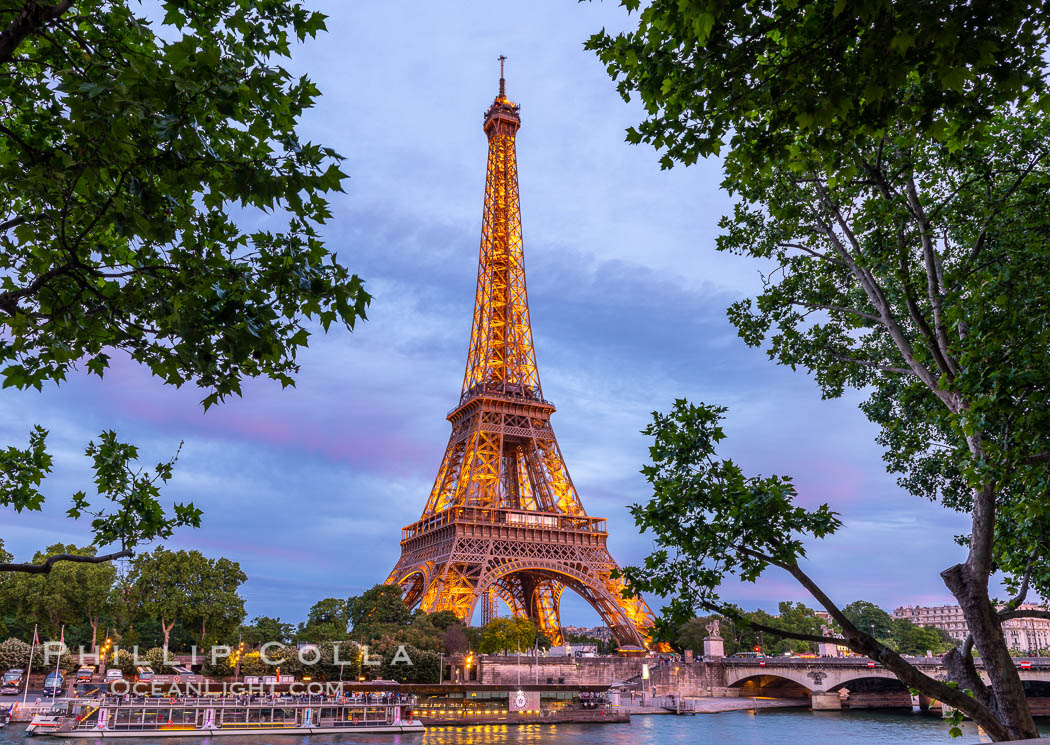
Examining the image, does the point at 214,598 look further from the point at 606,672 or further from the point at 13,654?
the point at 606,672

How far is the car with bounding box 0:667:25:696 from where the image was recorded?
55219 mm

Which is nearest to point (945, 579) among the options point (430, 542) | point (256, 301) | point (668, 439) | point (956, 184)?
point (668, 439)

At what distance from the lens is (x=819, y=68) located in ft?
19.2

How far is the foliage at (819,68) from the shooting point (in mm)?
5047

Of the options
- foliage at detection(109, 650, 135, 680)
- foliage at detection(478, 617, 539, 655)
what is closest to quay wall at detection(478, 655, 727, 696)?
foliage at detection(478, 617, 539, 655)

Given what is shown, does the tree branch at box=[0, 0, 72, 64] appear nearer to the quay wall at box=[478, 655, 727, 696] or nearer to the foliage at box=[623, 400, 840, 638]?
the foliage at box=[623, 400, 840, 638]

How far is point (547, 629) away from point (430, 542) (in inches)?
737

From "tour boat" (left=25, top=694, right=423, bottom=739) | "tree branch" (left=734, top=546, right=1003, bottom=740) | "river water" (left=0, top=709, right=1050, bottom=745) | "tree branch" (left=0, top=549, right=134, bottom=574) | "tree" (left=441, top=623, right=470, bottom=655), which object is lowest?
"river water" (left=0, top=709, right=1050, bottom=745)

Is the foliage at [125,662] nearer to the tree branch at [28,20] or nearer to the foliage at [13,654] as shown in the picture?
the foliage at [13,654]

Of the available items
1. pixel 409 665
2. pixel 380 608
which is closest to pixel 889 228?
pixel 409 665

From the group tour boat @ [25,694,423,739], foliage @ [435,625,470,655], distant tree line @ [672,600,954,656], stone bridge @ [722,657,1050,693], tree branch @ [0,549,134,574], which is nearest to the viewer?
tree branch @ [0,549,134,574]

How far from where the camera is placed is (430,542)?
208ft

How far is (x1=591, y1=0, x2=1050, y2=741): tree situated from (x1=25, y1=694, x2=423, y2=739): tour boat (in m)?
37.6

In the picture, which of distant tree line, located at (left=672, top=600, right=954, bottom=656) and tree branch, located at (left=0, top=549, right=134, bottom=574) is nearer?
tree branch, located at (left=0, top=549, right=134, bottom=574)
